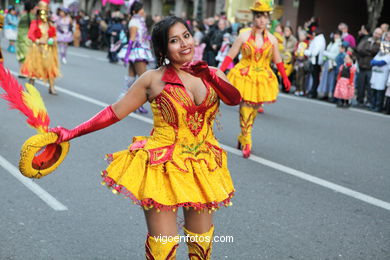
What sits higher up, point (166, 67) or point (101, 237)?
point (166, 67)

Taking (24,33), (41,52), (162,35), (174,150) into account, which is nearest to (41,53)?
(41,52)

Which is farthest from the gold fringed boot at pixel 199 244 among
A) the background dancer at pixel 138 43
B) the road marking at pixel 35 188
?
the background dancer at pixel 138 43

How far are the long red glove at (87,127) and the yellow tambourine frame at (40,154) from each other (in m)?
0.04

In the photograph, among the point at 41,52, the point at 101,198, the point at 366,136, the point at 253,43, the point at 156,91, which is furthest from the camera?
the point at 41,52

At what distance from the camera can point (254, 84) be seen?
7348 millimetres

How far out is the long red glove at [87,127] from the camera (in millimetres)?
3254

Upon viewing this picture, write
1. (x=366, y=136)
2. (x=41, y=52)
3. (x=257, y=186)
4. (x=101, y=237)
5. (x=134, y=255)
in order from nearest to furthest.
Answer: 1. (x=134, y=255)
2. (x=101, y=237)
3. (x=257, y=186)
4. (x=366, y=136)
5. (x=41, y=52)

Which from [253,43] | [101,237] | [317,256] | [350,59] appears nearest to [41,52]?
[253,43]

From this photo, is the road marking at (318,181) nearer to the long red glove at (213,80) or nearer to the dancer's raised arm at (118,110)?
the long red glove at (213,80)

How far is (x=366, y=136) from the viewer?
9.51 m

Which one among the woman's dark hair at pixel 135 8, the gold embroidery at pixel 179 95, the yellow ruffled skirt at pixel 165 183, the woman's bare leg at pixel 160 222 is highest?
the woman's dark hair at pixel 135 8

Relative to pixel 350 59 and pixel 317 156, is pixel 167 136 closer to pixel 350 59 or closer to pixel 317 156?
pixel 317 156

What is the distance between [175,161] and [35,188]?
9.37ft

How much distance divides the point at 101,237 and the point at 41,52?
25.0 ft
